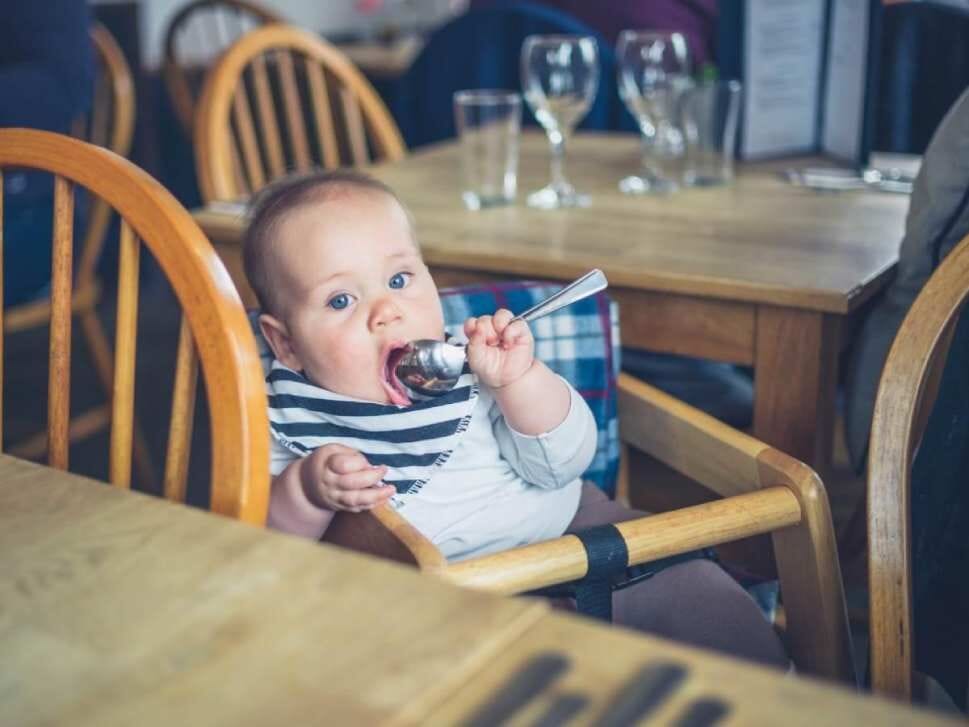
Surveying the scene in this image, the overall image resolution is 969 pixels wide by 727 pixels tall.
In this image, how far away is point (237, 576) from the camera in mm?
621

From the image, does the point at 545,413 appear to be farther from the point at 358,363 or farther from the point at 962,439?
the point at 962,439

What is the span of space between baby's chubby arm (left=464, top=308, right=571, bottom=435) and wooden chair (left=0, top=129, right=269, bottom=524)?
29 cm

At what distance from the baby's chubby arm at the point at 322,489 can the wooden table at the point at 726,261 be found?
1.49ft

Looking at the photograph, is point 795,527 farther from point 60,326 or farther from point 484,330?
Result: point 60,326

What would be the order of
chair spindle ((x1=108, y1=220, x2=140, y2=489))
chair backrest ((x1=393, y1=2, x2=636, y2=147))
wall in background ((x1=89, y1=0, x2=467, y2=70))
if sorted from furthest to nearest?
1. wall in background ((x1=89, y1=0, x2=467, y2=70))
2. chair backrest ((x1=393, y1=2, x2=636, y2=147))
3. chair spindle ((x1=108, y1=220, x2=140, y2=489))

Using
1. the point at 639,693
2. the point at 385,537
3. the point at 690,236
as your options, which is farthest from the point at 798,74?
the point at 639,693

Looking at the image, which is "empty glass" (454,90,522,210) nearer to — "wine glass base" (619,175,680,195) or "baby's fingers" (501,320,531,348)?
"wine glass base" (619,175,680,195)

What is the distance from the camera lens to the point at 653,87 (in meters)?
1.75

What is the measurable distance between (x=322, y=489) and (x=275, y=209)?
0.30 meters

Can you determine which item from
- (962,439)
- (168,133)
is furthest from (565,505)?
(168,133)

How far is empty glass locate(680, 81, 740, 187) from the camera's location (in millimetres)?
1760

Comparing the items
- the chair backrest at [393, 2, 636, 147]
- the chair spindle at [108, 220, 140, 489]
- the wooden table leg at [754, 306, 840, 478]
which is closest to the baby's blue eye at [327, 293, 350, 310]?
the chair spindle at [108, 220, 140, 489]

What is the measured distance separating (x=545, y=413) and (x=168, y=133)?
10.5 feet

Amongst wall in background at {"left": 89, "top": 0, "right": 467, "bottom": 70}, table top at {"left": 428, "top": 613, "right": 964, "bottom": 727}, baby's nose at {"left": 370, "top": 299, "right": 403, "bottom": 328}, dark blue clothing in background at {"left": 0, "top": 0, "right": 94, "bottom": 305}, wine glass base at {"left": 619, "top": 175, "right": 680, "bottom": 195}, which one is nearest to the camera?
table top at {"left": 428, "top": 613, "right": 964, "bottom": 727}
